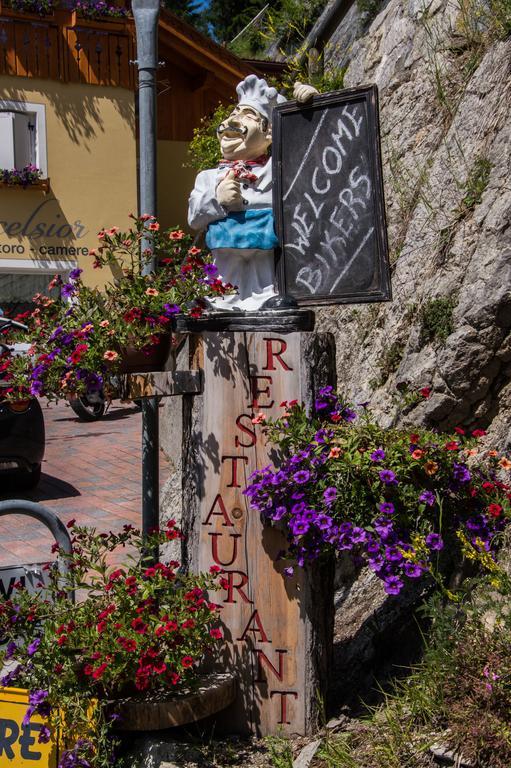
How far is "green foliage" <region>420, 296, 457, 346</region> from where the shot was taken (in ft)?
16.6

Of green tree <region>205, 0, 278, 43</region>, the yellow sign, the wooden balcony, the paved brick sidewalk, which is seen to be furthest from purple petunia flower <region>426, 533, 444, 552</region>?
green tree <region>205, 0, 278, 43</region>

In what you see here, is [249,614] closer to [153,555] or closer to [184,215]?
[153,555]

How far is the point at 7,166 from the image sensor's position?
1584cm

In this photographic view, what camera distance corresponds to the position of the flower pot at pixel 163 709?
10.8ft

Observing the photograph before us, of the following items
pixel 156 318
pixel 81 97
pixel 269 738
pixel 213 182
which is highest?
pixel 81 97

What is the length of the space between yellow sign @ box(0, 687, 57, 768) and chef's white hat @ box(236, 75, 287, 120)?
8.63ft

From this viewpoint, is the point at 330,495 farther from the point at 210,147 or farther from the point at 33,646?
the point at 210,147

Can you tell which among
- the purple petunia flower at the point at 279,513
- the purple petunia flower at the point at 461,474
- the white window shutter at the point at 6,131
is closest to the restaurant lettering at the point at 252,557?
the purple petunia flower at the point at 279,513

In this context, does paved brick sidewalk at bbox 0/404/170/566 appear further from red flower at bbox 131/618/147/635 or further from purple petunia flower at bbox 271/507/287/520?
purple petunia flower at bbox 271/507/287/520

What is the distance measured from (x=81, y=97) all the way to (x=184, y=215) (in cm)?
294

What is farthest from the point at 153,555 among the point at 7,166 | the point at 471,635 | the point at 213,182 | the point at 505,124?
the point at 7,166

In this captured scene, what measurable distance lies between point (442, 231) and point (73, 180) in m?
11.6

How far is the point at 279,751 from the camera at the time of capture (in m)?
3.48

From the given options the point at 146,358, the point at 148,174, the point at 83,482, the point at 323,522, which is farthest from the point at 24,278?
the point at 323,522
